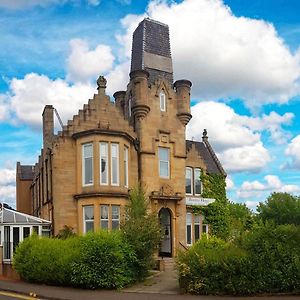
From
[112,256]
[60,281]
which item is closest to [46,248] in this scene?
[60,281]

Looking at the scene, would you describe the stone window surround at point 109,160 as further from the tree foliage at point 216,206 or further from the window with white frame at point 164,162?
the tree foliage at point 216,206

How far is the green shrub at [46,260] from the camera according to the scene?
2150cm

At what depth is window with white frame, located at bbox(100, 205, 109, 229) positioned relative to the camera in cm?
2834

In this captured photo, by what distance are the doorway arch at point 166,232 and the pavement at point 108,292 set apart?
867 centimetres

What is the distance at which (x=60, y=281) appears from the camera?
21.7 m

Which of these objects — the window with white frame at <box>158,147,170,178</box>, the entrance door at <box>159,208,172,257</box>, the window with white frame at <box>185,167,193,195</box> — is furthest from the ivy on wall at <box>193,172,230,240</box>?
the window with white frame at <box>158,147,170,178</box>

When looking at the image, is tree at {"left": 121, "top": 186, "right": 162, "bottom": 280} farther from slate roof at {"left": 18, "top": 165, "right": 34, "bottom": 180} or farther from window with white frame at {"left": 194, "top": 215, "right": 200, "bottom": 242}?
slate roof at {"left": 18, "top": 165, "right": 34, "bottom": 180}

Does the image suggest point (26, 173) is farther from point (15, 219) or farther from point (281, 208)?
point (281, 208)

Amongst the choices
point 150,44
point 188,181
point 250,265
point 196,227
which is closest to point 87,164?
point 188,181

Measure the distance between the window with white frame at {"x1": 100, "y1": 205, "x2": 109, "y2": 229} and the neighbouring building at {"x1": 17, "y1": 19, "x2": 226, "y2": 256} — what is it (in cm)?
6

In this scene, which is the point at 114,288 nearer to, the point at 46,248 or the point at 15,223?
the point at 46,248

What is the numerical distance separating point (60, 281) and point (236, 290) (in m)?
7.81

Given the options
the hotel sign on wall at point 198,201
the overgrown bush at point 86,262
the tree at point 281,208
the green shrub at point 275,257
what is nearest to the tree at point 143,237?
the overgrown bush at point 86,262

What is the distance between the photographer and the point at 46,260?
2214cm
